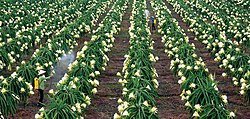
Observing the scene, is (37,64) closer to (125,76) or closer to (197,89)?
(125,76)

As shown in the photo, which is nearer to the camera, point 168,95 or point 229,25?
point 168,95

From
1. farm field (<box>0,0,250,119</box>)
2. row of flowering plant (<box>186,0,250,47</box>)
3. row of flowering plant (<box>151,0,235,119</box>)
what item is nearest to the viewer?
row of flowering plant (<box>151,0,235,119</box>)

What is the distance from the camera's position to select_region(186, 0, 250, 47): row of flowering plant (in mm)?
16609

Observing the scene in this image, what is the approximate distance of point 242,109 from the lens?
1020 cm

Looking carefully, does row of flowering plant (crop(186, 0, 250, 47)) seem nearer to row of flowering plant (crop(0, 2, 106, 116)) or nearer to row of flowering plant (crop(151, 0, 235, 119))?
row of flowering plant (crop(151, 0, 235, 119))

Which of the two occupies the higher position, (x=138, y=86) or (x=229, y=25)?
(x=138, y=86)

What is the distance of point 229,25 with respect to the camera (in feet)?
61.9

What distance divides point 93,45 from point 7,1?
1518cm

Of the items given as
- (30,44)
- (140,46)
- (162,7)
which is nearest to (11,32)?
(30,44)

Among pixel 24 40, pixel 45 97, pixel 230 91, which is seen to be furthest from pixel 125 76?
pixel 24 40

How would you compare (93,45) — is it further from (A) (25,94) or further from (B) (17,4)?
(B) (17,4)

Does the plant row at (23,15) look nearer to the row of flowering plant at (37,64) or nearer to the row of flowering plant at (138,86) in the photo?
the row of flowering plant at (37,64)

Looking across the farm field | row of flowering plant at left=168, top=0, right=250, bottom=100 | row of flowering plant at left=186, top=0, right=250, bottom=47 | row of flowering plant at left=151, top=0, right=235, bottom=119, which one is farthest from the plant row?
row of flowering plant at left=186, top=0, right=250, bottom=47

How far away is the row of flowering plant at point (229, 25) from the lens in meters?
16.6
